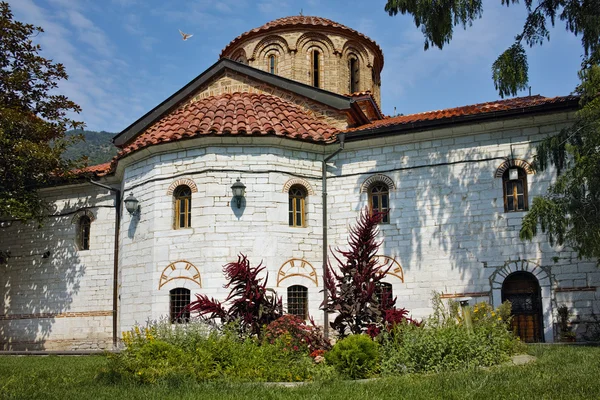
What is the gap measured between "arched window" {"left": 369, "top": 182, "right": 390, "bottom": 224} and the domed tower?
5.68m

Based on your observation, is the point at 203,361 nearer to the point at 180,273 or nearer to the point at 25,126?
the point at 180,273

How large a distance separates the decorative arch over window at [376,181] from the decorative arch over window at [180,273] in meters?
4.62

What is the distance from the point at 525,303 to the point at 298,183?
6053 mm

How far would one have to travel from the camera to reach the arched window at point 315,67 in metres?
21.1

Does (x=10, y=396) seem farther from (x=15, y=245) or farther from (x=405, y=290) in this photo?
(x=15, y=245)

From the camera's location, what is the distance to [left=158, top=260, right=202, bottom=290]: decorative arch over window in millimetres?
14977

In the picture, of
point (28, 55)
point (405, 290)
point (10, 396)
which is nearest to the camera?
point (10, 396)

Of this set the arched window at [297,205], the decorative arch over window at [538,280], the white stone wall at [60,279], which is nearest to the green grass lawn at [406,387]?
the decorative arch over window at [538,280]

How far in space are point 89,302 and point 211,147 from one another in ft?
21.8

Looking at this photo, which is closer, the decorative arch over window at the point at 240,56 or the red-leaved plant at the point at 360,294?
the red-leaved plant at the point at 360,294

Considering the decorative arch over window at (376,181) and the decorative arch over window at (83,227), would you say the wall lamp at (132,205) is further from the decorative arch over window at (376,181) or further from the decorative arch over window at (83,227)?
the decorative arch over window at (376,181)

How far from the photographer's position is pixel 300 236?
1559 centimetres

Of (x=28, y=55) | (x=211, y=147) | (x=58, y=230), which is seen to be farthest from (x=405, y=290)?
(x=28, y=55)

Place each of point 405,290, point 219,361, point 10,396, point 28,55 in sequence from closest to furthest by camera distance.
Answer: point 10,396 < point 219,361 < point 405,290 < point 28,55
